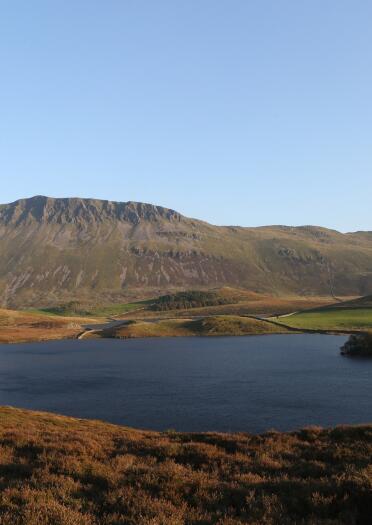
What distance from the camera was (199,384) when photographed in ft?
329

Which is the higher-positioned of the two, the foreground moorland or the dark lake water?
the foreground moorland

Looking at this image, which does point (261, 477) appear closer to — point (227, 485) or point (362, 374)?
point (227, 485)

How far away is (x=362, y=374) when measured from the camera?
10688 centimetres

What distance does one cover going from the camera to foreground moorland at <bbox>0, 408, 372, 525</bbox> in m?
15.2

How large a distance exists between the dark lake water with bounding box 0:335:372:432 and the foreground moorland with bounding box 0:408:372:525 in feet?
128

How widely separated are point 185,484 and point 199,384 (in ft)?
275

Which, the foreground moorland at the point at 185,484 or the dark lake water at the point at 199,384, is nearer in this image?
the foreground moorland at the point at 185,484

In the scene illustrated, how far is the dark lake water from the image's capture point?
71.5 metres

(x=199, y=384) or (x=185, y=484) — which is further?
(x=199, y=384)

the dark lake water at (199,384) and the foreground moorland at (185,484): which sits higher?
the foreground moorland at (185,484)

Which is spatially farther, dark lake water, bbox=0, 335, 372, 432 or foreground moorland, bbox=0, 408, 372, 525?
dark lake water, bbox=0, 335, 372, 432

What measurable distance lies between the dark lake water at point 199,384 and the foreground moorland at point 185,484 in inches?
1540

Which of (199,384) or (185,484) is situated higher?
(185,484)

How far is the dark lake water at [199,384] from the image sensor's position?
7150cm
